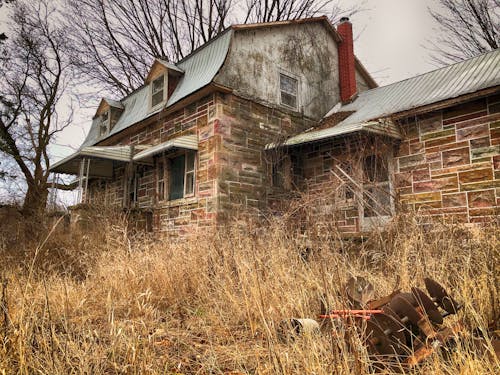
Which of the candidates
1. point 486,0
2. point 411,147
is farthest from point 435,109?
point 486,0

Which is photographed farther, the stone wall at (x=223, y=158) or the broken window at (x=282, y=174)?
the broken window at (x=282, y=174)

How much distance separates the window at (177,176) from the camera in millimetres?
9570

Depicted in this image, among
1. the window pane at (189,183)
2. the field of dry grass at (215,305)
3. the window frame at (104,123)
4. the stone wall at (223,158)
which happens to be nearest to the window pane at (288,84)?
the stone wall at (223,158)

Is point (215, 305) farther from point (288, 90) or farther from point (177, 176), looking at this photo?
point (288, 90)

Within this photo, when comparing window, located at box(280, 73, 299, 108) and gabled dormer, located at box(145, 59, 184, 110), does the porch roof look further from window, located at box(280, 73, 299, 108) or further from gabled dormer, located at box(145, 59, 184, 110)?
window, located at box(280, 73, 299, 108)

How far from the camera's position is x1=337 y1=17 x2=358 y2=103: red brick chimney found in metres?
12.2

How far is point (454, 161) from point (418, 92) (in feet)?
7.73

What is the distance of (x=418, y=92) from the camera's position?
8633 millimetres

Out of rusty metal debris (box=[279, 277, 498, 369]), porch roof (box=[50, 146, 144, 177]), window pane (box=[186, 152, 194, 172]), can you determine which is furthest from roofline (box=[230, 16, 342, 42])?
rusty metal debris (box=[279, 277, 498, 369])

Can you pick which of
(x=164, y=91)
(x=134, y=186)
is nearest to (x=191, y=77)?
(x=164, y=91)

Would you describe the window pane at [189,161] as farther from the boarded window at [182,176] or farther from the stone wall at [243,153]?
the stone wall at [243,153]

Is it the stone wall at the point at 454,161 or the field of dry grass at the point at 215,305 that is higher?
the stone wall at the point at 454,161

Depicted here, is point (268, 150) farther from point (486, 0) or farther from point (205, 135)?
point (486, 0)

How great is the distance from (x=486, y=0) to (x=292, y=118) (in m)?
Result: 11.0
